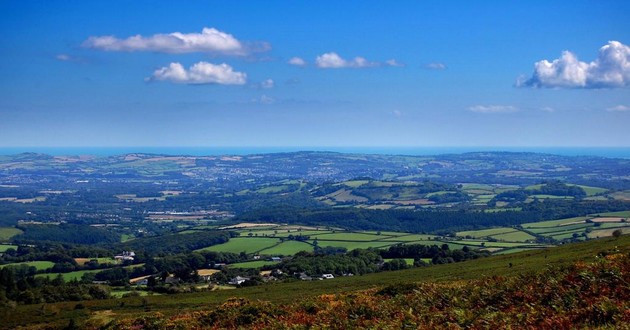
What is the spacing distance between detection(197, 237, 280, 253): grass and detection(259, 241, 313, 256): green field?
2.16 m

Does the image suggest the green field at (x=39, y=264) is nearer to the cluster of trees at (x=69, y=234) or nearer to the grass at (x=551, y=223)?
the cluster of trees at (x=69, y=234)

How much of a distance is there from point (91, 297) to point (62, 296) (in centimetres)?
246

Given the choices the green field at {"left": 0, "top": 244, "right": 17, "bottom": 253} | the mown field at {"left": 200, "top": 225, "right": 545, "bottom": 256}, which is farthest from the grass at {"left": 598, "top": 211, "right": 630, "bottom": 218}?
A: the green field at {"left": 0, "top": 244, "right": 17, "bottom": 253}

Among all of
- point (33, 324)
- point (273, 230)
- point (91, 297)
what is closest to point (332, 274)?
point (91, 297)

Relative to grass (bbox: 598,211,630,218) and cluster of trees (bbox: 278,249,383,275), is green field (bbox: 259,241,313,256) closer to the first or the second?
cluster of trees (bbox: 278,249,383,275)

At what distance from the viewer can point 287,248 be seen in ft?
409

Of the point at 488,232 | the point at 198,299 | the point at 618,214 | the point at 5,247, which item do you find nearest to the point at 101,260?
the point at 5,247

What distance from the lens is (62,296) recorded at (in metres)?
53.4

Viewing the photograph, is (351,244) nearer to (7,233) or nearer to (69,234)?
(69,234)

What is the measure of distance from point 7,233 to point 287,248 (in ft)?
290

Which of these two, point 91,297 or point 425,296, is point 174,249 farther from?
point 425,296

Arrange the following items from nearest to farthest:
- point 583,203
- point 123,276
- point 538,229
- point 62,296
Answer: point 62,296
point 123,276
point 538,229
point 583,203

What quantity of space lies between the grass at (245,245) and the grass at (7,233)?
204 ft

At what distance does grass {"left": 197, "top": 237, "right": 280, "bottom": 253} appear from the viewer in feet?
403
